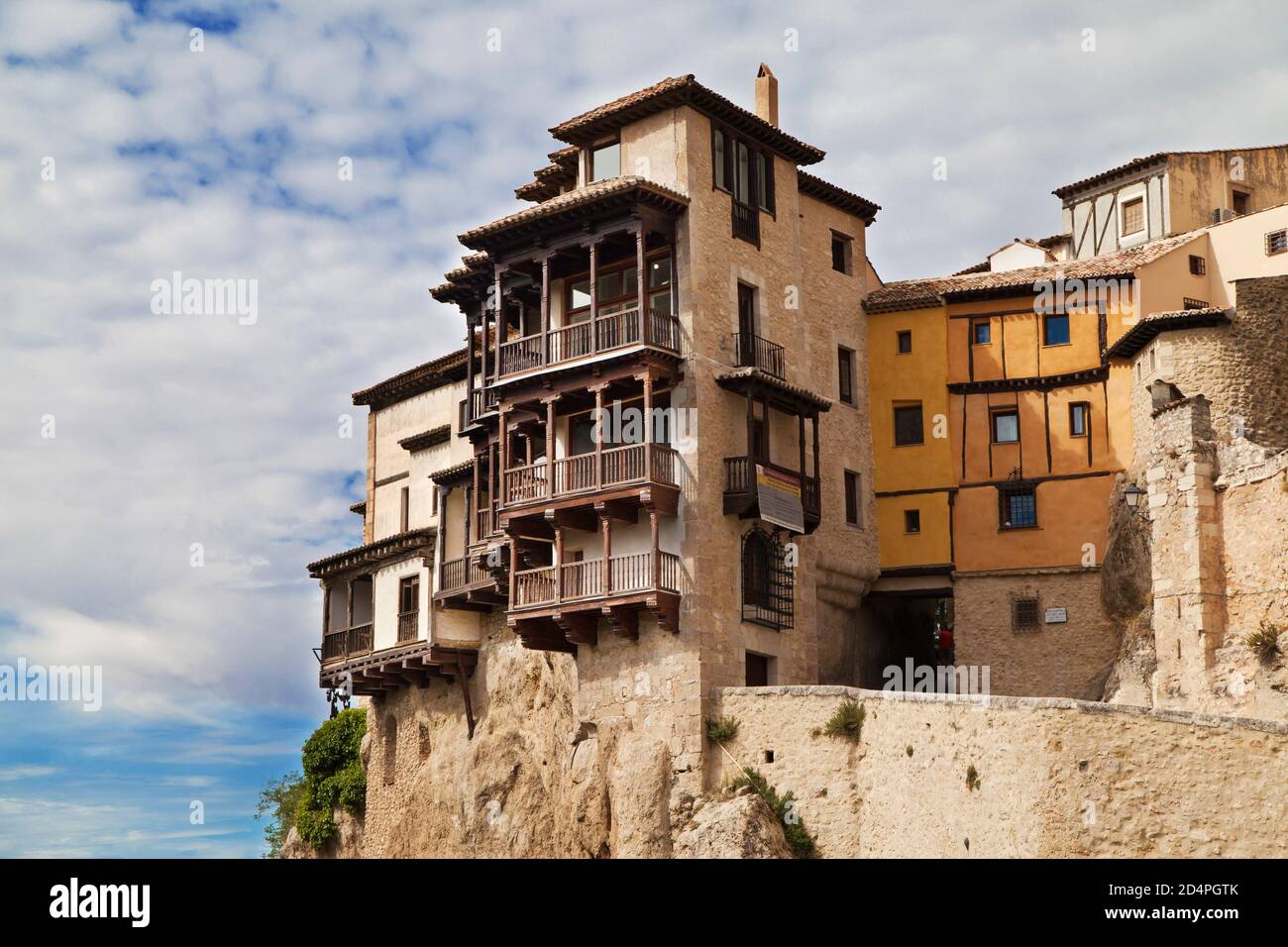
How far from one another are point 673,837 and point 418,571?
1490 centimetres

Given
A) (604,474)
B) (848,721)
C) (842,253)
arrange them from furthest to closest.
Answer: (842,253), (604,474), (848,721)

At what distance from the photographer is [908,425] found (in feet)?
172

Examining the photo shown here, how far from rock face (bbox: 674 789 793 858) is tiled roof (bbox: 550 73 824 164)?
17.4 meters

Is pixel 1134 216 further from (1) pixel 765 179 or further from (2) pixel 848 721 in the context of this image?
(2) pixel 848 721

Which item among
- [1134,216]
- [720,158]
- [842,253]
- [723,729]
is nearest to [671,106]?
[720,158]

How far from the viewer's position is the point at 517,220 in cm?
4619

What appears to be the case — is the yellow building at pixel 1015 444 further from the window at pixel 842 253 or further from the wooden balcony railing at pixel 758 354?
the wooden balcony railing at pixel 758 354

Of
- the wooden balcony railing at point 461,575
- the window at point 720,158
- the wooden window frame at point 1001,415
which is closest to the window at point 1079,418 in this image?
the wooden window frame at point 1001,415

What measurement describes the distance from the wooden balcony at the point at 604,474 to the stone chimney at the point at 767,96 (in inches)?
485

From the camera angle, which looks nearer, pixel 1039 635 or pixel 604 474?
pixel 604 474

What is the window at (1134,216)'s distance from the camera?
61.4m

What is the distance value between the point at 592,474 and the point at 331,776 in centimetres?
1978
